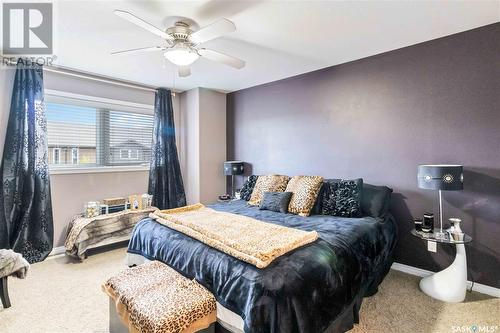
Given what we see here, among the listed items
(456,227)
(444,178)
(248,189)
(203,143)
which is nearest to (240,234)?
(248,189)

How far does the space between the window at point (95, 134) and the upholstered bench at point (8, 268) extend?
1668mm

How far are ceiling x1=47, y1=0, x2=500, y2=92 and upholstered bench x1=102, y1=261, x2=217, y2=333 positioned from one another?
84.2 inches

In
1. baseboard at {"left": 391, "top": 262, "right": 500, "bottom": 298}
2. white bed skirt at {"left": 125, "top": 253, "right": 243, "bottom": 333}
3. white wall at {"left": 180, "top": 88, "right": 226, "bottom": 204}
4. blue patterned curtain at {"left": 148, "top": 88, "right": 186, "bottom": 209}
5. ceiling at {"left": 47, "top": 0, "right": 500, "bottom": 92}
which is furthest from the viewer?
white wall at {"left": 180, "top": 88, "right": 226, "bottom": 204}

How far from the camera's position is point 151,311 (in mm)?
1459

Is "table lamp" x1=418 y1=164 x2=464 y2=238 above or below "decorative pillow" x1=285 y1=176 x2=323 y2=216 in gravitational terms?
above

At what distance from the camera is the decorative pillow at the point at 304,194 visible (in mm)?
2975

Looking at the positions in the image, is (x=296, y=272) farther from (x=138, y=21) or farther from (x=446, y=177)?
(x=138, y=21)

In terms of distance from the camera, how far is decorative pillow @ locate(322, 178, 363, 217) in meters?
2.83

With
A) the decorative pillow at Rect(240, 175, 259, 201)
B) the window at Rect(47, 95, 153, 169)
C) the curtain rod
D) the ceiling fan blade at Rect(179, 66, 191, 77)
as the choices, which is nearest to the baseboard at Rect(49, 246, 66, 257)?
the window at Rect(47, 95, 153, 169)

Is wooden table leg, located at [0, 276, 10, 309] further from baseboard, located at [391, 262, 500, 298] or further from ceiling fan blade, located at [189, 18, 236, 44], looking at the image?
baseboard, located at [391, 262, 500, 298]

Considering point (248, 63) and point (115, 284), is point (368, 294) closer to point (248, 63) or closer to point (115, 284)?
point (115, 284)

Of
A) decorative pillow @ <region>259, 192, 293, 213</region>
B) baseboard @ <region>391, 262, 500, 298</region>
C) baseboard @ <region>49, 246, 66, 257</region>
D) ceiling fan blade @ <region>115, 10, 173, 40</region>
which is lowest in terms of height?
baseboard @ <region>391, 262, 500, 298</region>

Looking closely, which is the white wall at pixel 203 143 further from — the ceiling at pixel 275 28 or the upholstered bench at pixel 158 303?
the upholstered bench at pixel 158 303

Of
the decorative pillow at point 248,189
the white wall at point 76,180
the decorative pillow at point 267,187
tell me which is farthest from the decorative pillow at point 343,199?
the white wall at point 76,180
